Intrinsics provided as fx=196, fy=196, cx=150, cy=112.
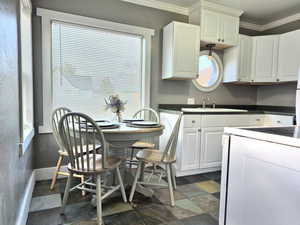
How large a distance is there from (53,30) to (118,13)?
3.03ft

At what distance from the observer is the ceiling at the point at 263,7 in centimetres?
296

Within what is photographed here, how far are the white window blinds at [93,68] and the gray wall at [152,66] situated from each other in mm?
186

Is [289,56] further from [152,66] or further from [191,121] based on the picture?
[152,66]

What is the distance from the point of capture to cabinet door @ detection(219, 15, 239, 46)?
3.15 m

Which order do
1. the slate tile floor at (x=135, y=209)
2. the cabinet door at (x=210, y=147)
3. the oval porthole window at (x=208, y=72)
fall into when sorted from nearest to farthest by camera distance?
1. the slate tile floor at (x=135, y=209)
2. the cabinet door at (x=210, y=147)
3. the oval porthole window at (x=208, y=72)

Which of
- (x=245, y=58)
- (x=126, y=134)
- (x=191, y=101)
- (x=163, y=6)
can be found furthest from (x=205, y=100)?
(x=126, y=134)

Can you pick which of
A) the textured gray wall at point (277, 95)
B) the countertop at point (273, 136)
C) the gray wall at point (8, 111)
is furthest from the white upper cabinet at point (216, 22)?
the gray wall at point (8, 111)

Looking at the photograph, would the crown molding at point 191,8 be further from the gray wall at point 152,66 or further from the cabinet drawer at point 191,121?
the cabinet drawer at point 191,121

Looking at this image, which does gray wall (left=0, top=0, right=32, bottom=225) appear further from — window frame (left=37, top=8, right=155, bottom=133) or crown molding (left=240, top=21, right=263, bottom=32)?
crown molding (left=240, top=21, right=263, bottom=32)

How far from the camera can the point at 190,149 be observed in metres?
2.70

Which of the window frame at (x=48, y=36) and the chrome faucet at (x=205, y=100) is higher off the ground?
A: the window frame at (x=48, y=36)

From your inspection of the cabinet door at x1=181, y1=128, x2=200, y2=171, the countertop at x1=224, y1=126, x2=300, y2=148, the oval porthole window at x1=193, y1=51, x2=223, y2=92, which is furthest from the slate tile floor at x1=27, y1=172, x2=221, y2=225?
the oval porthole window at x1=193, y1=51, x2=223, y2=92

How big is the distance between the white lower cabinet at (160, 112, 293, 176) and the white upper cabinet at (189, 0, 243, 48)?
124cm

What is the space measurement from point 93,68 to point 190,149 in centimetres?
177
